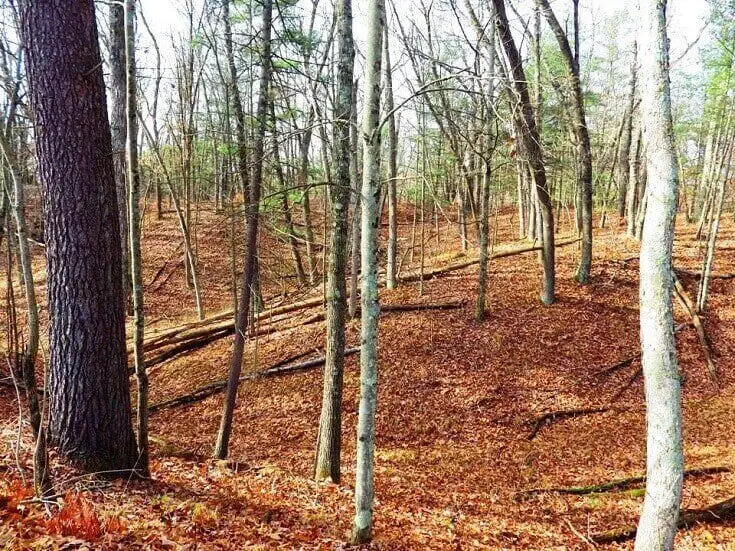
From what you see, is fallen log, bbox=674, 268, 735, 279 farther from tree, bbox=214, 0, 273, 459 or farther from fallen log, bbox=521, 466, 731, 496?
tree, bbox=214, 0, 273, 459

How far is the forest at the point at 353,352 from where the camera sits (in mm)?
3959

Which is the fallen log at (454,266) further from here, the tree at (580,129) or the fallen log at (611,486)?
the fallen log at (611,486)

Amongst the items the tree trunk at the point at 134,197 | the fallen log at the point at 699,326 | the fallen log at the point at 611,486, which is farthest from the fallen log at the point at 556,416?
the tree trunk at the point at 134,197

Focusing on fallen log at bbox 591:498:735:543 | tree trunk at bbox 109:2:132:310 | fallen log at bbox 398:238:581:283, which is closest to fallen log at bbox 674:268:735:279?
fallen log at bbox 398:238:581:283

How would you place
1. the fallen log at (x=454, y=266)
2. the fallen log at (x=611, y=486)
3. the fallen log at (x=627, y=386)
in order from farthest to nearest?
the fallen log at (x=454, y=266)
the fallen log at (x=627, y=386)
the fallen log at (x=611, y=486)

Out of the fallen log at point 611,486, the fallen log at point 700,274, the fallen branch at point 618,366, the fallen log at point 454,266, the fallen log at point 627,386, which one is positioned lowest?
the fallen log at point 611,486

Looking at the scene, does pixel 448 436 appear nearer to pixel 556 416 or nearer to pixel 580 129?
pixel 556 416

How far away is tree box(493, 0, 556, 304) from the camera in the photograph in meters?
9.36

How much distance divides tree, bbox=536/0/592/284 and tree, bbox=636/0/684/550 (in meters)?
7.49

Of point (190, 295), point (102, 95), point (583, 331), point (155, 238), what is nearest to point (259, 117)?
point (102, 95)

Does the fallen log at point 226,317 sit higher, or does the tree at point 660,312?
the tree at point 660,312

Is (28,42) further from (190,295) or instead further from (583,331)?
(190,295)

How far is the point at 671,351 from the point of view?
3.87 m

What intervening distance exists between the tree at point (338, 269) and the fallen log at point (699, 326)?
8.14 metres
